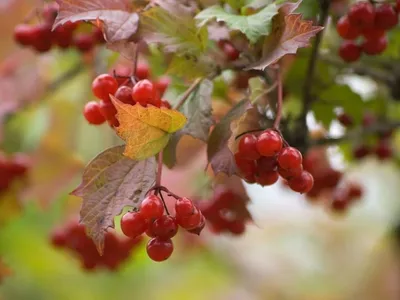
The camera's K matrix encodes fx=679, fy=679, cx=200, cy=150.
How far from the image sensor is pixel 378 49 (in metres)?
0.70

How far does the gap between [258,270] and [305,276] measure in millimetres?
179

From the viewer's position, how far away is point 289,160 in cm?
55

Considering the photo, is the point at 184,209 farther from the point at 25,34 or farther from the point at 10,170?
the point at 10,170

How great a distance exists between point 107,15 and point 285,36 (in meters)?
0.16

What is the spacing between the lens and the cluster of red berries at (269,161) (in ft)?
1.80

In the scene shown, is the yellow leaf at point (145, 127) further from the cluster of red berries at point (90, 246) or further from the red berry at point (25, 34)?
the cluster of red berries at point (90, 246)

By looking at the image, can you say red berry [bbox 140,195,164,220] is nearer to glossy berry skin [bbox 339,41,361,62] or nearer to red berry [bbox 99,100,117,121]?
red berry [bbox 99,100,117,121]

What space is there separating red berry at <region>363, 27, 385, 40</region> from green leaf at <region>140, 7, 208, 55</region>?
17 cm

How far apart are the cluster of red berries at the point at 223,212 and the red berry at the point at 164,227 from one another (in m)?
0.27

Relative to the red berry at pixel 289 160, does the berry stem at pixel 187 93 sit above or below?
below

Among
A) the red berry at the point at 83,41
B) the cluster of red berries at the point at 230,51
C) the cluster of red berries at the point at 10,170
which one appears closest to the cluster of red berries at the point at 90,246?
the cluster of red berries at the point at 10,170

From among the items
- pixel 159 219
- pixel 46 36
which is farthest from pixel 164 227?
pixel 46 36

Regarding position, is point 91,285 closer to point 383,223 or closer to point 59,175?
point 383,223

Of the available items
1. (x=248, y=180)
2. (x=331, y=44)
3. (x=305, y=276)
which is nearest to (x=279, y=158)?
(x=248, y=180)
